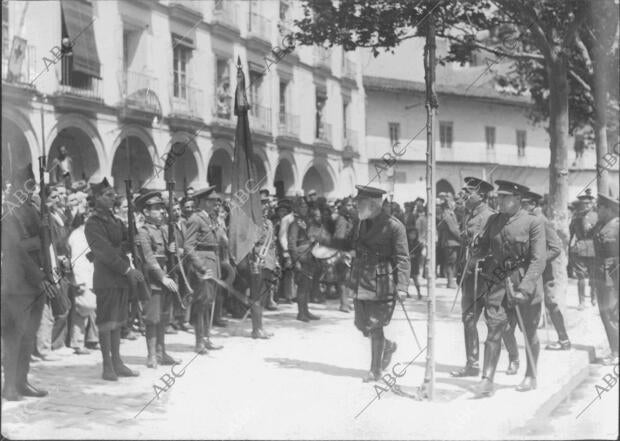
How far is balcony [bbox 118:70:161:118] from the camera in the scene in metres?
11.5

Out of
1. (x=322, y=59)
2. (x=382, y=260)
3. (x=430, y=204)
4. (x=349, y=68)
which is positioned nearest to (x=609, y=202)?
(x=430, y=204)

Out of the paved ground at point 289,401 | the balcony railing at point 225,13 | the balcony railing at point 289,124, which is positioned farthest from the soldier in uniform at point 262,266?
the balcony railing at point 225,13

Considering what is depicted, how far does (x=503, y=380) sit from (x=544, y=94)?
29.6ft

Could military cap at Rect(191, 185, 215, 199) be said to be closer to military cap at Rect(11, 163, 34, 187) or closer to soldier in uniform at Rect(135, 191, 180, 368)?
soldier in uniform at Rect(135, 191, 180, 368)

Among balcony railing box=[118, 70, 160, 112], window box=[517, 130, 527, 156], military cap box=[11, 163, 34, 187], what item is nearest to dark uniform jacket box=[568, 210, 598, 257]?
balcony railing box=[118, 70, 160, 112]

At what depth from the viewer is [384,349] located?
23.7 feet

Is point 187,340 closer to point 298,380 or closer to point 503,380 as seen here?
point 298,380

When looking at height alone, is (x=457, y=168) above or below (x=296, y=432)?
above

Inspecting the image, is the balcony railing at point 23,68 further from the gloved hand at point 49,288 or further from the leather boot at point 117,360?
the leather boot at point 117,360

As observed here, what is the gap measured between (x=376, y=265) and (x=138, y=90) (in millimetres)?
6792

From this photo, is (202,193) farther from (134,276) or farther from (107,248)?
(107,248)

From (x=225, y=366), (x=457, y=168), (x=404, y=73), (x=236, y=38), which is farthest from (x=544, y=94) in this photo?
(x=457, y=168)

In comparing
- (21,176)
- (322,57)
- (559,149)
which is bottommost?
(21,176)

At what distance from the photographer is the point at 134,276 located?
6.83 metres
